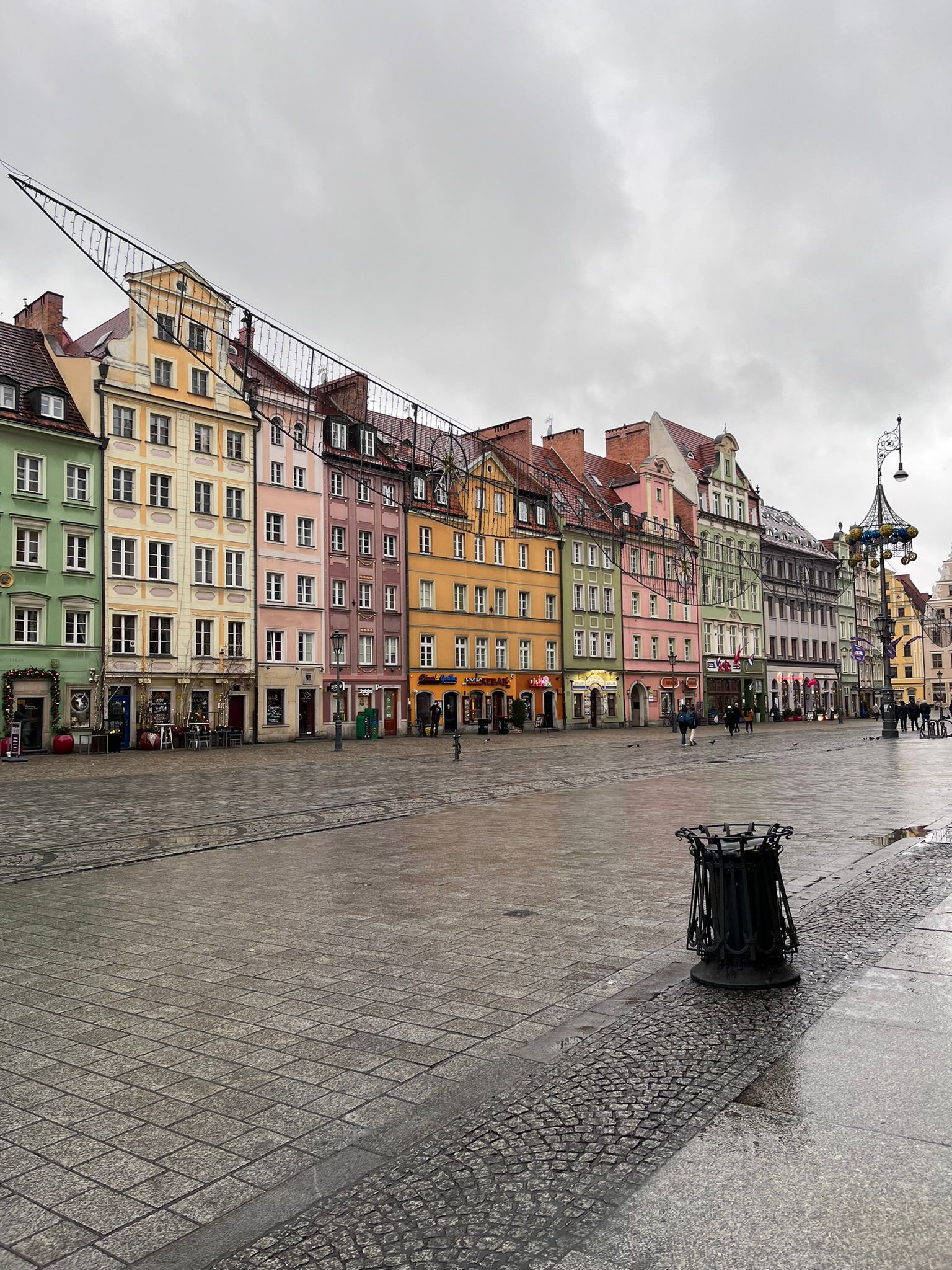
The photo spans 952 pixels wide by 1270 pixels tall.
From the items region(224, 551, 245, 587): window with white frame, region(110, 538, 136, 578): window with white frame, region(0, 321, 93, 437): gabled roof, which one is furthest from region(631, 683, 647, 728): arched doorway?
region(0, 321, 93, 437): gabled roof

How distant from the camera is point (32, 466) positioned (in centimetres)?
3675

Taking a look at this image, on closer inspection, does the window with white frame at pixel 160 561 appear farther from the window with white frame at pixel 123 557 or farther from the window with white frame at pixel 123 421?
the window with white frame at pixel 123 421

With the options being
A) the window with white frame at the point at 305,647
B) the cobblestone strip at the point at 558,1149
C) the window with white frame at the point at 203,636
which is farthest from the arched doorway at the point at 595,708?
the cobblestone strip at the point at 558,1149

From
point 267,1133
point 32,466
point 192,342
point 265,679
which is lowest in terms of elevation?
point 267,1133

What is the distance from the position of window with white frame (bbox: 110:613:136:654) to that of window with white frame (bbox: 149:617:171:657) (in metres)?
0.72

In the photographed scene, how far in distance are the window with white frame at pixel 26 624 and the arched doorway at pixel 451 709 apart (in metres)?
21.9

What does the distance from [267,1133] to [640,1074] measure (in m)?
1.60

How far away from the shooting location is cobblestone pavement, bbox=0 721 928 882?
1294cm

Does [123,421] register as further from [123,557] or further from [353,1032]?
[353,1032]

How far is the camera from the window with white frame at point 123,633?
128 feet

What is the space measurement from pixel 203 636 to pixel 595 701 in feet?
93.3

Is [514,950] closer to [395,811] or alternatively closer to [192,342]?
[395,811]

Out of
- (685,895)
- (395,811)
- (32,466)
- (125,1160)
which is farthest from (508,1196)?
(32,466)

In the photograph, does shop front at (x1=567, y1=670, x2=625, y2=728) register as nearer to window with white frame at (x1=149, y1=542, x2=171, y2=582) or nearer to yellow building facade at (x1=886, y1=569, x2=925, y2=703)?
window with white frame at (x1=149, y1=542, x2=171, y2=582)
